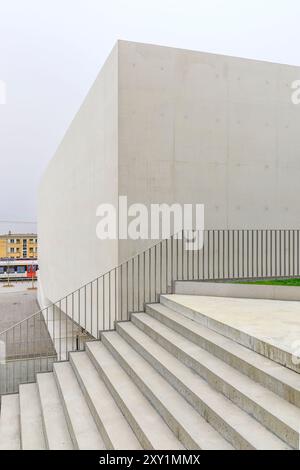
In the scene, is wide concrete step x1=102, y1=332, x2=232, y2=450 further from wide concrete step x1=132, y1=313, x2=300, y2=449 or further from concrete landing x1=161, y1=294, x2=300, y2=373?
concrete landing x1=161, y1=294, x2=300, y2=373

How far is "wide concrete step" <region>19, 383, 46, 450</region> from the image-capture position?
3.35 metres

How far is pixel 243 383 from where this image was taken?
2.74 meters

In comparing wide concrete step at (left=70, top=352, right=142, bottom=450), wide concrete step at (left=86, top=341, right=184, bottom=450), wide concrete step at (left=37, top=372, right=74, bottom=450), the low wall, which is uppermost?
the low wall

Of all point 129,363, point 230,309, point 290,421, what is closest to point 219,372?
point 290,421

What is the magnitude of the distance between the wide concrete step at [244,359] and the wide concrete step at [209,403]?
1.00ft

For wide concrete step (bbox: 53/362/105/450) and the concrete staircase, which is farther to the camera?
wide concrete step (bbox: 53/362/105/450)

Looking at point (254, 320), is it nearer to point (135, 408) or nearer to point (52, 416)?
point (135, 408)

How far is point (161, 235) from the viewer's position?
599 centimetres

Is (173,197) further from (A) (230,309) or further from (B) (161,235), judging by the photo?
(A) (230,309)

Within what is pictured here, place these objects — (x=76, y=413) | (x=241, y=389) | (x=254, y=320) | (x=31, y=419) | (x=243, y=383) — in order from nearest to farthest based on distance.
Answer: (x=241, y=389)
(x=243, y=383)
(x=76, y=413)
(x=31, y=419)
(x=254, y=320)

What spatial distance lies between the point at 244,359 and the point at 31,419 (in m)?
2.51

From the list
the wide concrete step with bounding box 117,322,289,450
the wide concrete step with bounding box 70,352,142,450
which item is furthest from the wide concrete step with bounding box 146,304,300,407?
the wide concrete step with bounding box 70,352,142,450

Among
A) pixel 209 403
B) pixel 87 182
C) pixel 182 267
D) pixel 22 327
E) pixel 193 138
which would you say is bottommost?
pixel 22 327

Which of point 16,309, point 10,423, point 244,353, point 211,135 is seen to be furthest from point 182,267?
point 16,309
